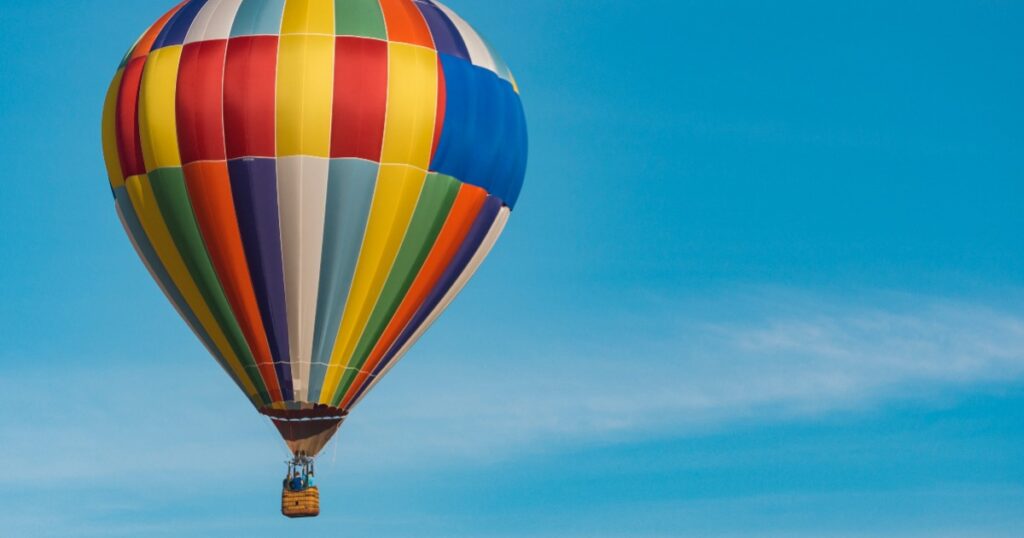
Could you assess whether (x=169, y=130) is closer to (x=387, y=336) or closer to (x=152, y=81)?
(x=152, y=81)

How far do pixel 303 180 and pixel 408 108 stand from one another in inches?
91.3

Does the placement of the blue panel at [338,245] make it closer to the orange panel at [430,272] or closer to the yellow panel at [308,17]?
the orange panel at [430,272]

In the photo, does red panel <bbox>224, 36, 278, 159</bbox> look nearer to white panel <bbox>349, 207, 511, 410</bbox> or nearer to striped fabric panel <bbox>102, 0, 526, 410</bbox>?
striped fabric panel <bbox>102, 0, 526, 410</bbox>

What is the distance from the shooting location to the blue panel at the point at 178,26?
4688 centimetres

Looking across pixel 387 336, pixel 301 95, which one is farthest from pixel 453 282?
pixel 301 95

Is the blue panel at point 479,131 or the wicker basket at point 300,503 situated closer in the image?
the wicker basket at point 300,503

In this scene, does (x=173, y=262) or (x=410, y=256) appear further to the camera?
(x=173, y=262)

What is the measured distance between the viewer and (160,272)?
4756cm

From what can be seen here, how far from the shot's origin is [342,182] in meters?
45.8

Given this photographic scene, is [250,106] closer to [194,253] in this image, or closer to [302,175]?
[302,175]

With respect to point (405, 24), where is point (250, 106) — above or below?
below

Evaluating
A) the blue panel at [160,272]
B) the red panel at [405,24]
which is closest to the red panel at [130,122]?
the blue panel at [160,272]

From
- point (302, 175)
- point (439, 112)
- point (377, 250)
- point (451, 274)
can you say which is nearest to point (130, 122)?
point (302, 175)

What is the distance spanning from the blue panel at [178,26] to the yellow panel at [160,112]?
0.64 ft
